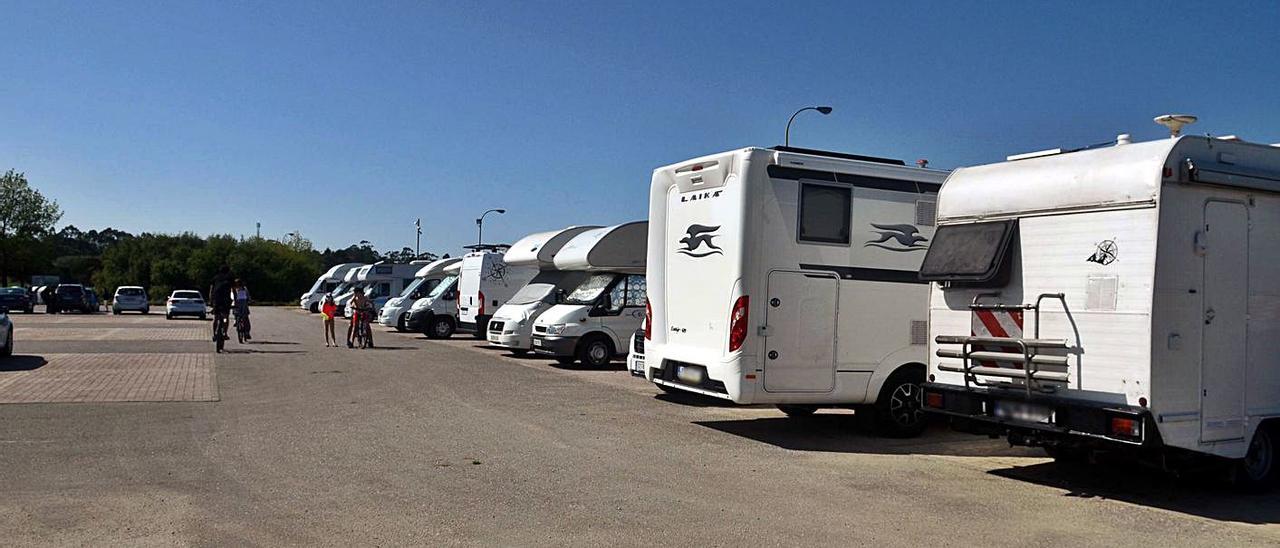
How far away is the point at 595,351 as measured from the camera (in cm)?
2002

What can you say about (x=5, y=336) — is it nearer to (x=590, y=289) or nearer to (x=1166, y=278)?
(x=590, y=289)

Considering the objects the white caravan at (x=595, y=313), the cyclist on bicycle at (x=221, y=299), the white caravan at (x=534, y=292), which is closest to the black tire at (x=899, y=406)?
the white caravan at (x=595, y=313)

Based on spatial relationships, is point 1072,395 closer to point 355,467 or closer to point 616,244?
point 355,467

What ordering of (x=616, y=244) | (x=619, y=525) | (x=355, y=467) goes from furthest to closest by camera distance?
(x=616, y=244)
(x=355, y=467)
(x=619, y=525)

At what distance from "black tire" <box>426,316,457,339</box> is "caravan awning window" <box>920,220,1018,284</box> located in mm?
22178

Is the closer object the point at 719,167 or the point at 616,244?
the point at 719,167

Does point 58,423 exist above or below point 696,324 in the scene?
below

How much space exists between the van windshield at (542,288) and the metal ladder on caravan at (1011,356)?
13.6 meters

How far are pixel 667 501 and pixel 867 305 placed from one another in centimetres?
413

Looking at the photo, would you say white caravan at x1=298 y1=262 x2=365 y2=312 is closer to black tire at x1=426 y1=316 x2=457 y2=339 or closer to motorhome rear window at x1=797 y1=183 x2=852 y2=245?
black tire at x1=426 y1=316 x2=457 y2=339

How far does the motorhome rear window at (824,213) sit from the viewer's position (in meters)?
10.8

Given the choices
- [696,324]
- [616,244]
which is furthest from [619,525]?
[616,244]

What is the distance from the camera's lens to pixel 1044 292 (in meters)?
8.35

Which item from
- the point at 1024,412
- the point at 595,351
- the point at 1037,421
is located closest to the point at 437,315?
the point at 595,351
